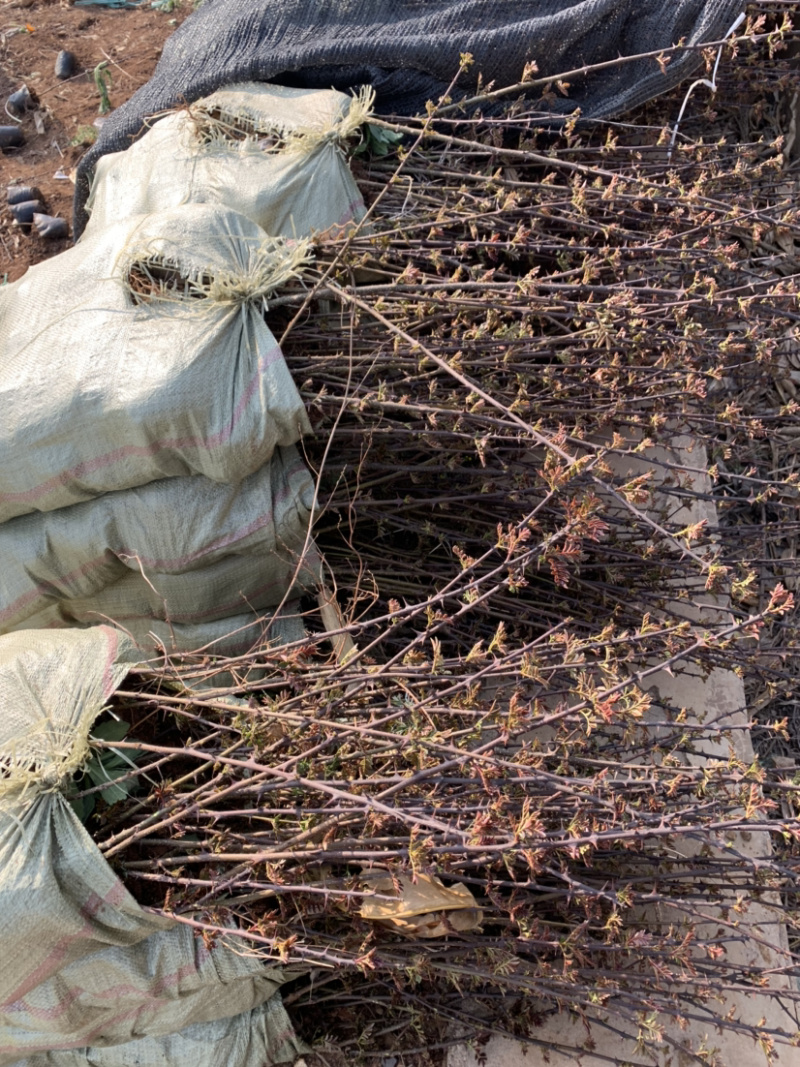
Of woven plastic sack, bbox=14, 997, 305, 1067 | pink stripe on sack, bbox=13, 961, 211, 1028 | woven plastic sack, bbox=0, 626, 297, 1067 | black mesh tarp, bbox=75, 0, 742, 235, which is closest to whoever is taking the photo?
woven plastic sack, bbox=0, 626, 297, 1067

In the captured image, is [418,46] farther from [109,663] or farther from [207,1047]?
[207,1047]

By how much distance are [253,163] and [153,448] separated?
35.4 inches

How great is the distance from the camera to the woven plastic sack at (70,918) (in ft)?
4.71

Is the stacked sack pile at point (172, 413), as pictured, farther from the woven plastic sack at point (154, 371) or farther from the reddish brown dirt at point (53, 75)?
the reddish brown dirt at point (53, 75)

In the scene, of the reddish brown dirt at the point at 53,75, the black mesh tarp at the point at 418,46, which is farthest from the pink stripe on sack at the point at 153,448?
the reddish brown dirt at the point at 53,75

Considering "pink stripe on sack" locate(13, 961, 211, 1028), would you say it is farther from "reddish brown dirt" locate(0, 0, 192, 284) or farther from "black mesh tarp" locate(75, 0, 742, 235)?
"reddish brown dirt" locate(0, 0, 192, 284)

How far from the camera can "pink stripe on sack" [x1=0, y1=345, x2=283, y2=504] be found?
1.88m

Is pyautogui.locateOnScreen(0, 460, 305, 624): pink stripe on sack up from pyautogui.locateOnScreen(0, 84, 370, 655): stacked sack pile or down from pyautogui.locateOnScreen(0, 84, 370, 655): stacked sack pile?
down

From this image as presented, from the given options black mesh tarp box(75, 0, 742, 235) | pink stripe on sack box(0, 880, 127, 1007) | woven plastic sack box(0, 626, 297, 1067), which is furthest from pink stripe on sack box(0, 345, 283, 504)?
black mesh tarp box(75, 0, 742, 235)

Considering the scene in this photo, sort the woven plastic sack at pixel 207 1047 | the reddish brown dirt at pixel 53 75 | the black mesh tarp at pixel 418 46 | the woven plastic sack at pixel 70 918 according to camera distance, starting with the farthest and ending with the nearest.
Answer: the reddish brown dirt at pixel 53 75 < the black mesh tarp at pixel 418 46 < the woven plastic sack at pixel 207 1047 < the woven plastic sack at pixel 70 918

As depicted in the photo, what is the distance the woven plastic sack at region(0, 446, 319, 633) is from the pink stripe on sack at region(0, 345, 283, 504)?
100 mm

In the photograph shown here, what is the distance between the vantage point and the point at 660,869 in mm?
1813

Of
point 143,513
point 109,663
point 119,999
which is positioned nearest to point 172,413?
point 143,513

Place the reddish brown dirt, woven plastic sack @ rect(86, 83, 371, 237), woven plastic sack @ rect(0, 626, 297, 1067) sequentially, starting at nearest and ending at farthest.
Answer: woven plastic sack @ rect(0, 626, 297, 1067), woven plastic sack @ rect(86, 83, 371, 237), the reddish brown dirt
